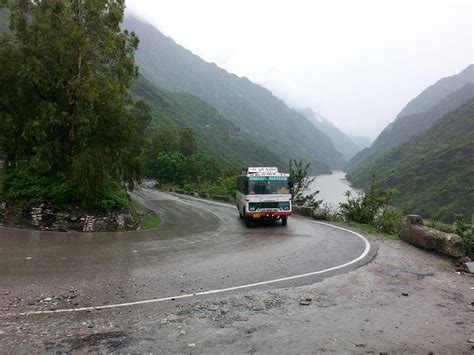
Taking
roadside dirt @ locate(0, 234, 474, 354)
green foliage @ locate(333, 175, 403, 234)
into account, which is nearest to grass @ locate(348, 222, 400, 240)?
green foliage @ locate(333, 175, 403, 234)

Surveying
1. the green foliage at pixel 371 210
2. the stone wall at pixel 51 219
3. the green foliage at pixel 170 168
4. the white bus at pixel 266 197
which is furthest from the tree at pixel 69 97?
the green foliage at pixel 170 168

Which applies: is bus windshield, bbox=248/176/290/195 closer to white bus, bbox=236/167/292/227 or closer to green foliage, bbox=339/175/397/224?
white bus, bbox=236/167/292/227

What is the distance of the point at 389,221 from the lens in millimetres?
19125

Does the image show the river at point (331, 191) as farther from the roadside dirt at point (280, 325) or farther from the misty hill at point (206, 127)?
the roadside dirt at point (280, 325)

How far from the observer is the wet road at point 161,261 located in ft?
26.0

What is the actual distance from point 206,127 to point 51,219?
14794 centimetres

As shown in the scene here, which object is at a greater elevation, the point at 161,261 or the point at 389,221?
the point at 389,221

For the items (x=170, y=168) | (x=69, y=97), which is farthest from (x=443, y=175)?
(x=69, y=97)

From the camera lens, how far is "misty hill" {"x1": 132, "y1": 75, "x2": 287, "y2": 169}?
133625mm

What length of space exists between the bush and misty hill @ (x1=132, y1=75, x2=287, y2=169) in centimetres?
10078

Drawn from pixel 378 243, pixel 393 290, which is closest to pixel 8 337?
pixel 393 290

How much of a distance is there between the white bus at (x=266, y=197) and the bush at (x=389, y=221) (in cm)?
461

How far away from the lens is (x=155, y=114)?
134375 millimetres

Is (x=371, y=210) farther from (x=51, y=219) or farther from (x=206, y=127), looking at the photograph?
(x=206, y=127)
